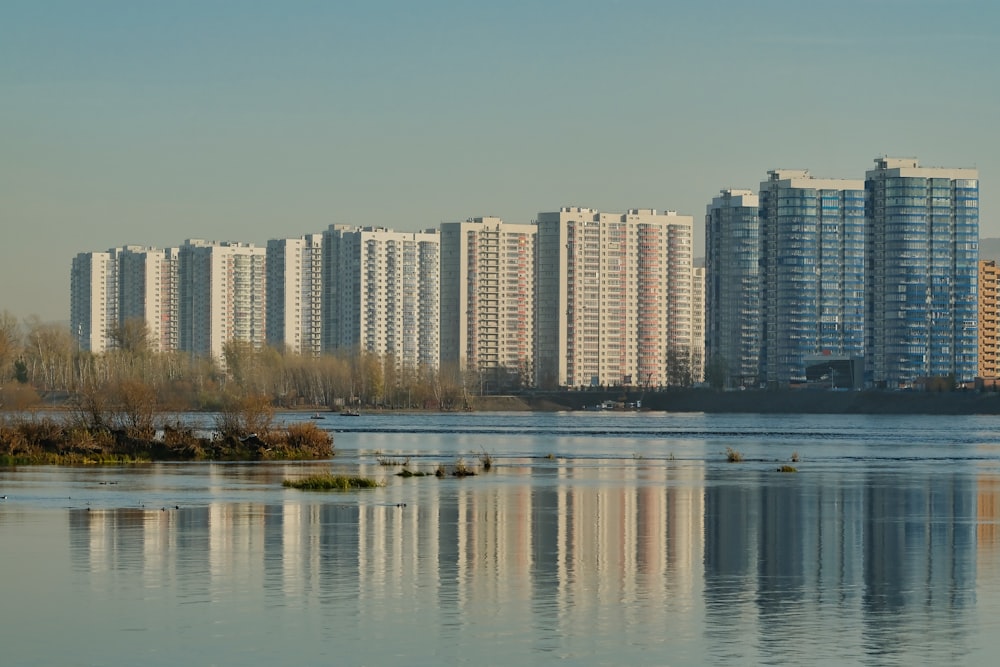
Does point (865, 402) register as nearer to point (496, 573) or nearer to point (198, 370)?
point (198, 370)

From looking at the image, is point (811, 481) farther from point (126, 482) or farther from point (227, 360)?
point (227, 360)

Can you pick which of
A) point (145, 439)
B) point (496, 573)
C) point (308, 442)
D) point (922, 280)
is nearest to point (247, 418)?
point (308, 442)

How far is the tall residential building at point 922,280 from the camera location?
192 meters

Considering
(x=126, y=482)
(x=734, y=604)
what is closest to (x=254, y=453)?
(x=126, y=482)

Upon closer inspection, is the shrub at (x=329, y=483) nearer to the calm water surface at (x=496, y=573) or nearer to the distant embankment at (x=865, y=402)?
the calm water surface at (x=496, y=573)

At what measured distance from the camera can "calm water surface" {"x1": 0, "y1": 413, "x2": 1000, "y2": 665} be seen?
17.1m

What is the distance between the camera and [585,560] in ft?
82.8

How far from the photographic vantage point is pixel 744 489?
144 feet

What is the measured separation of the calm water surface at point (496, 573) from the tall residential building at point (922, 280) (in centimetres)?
14939

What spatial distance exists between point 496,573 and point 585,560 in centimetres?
228

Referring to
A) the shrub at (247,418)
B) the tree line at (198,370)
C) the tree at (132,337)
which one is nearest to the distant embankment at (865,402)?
the tree line at (198,370)

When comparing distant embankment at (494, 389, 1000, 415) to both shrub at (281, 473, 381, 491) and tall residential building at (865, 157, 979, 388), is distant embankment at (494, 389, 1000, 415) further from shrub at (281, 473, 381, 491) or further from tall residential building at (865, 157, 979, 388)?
shrub at (281, 473, 381, 491)

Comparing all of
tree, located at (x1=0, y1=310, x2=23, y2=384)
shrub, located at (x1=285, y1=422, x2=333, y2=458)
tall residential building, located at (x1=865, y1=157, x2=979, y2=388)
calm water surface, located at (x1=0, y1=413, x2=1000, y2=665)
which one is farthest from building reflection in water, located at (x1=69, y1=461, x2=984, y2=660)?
tall residential building, located at (x1=865, y1=157, x2=979, y2=388)

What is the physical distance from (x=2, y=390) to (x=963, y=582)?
88888 millimetres
